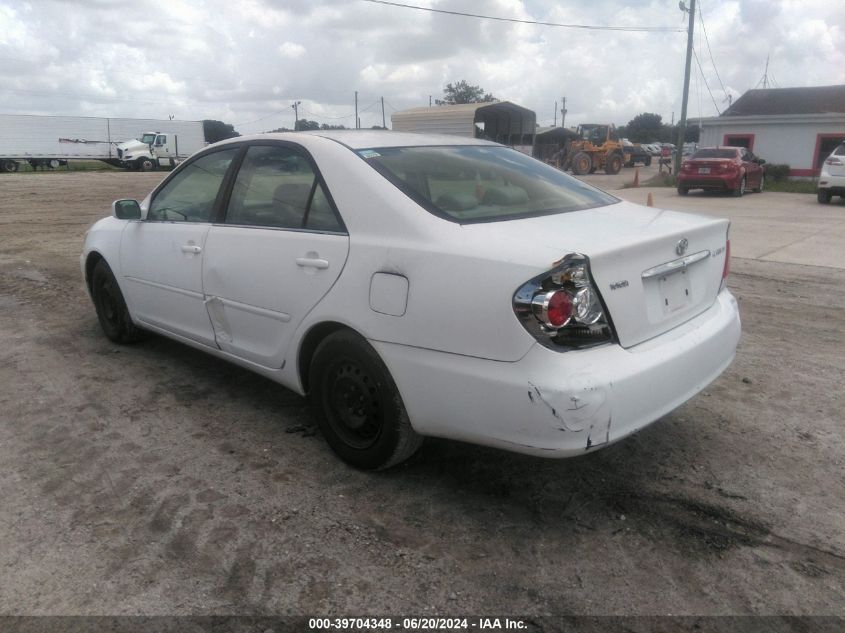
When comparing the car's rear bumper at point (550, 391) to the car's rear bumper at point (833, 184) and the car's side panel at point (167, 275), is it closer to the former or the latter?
the car's side panel at point (167, 275)

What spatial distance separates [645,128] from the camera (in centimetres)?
9775

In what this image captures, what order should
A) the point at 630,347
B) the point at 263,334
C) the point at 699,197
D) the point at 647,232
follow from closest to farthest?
the point at 630,347 → the point at 647,232 → the point at 263,334 → the point at 699,197

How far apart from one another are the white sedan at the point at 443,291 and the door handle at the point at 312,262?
0.01m

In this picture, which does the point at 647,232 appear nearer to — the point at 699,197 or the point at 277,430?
the point at 277,430

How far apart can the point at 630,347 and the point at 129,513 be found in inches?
84.0

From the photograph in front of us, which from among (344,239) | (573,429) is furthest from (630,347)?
(344,239)

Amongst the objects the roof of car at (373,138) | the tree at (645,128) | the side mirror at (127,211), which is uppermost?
the tree at (645,128)

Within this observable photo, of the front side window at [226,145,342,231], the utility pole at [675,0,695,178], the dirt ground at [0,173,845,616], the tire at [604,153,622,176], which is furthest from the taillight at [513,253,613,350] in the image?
the tire at [604,153,622,176]

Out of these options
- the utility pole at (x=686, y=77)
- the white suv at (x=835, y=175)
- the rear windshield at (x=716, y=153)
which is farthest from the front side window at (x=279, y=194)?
the utility pole at (x=686, y=77)

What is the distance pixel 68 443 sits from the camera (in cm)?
351

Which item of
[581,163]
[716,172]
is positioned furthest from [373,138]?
[581,163]

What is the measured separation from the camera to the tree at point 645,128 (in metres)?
88.6

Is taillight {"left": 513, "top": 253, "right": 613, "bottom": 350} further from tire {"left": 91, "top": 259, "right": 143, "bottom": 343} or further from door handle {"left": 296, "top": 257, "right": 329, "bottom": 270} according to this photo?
tire {"left": 91, "top": 259, "right": 143, "bottom": 343}

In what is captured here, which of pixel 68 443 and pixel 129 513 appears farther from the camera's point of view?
pixel 68 443
